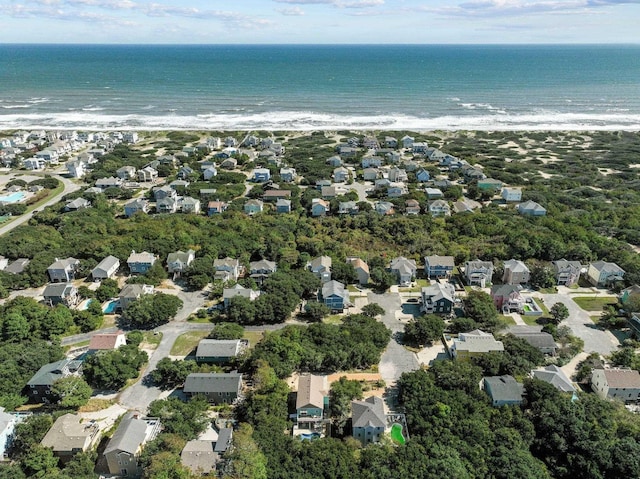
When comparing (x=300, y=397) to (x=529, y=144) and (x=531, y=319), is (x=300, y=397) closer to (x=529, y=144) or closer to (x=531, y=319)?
(x=531, y=319)

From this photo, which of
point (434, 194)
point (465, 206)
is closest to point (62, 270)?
point (434, 194)

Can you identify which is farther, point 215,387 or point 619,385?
point 215,387

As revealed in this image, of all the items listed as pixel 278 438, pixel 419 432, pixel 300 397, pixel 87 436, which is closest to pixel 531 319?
pixel 419 432

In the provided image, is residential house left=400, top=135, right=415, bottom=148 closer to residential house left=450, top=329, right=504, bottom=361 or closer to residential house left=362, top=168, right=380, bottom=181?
residential house left=362, top=168, right=380, bottom=181

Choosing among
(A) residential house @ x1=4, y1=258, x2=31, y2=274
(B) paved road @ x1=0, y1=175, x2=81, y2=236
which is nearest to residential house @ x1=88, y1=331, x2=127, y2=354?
(A) residential house @ x1=4, y1=258, x2=31, y2=274

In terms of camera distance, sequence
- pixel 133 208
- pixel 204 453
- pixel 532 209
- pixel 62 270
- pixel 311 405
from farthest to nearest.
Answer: pixel 133 208 < pixel 532 209 < pixel 62 270 < pixel 311 405 < pixel 204 453

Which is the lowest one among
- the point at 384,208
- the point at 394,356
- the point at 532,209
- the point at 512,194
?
the point at 394,356

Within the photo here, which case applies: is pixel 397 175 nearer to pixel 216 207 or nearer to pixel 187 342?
pixel 216 207
